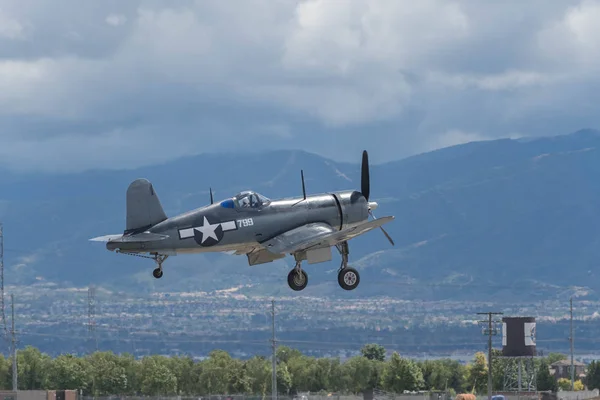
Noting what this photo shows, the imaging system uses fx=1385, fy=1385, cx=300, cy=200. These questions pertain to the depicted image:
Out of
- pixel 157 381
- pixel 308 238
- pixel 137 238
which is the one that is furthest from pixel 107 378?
pixel 137 238

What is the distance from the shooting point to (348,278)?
54.0m

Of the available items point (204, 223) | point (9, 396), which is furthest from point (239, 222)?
point (9, 396)

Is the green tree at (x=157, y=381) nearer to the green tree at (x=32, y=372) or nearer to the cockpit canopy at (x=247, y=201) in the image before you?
the green tree at (x=32, y=372)

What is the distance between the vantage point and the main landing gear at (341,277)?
53253 mm

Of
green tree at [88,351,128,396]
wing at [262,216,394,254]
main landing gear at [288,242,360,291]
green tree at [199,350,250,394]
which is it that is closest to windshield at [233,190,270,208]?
wing at [262,216,394,254]

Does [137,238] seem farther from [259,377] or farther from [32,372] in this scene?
[32,372]

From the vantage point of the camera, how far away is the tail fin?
5178 cm

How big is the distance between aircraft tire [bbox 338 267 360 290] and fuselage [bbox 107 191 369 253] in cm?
223

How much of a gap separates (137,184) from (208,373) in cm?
14530

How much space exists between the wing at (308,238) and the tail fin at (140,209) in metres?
4.51

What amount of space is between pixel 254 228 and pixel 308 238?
2.14 metres

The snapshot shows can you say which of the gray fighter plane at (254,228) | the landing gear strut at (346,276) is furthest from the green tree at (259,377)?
the landing gear strut at (346,276)

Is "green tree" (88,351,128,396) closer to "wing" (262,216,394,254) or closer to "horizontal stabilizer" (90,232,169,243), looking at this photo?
"wing" (262,216,394,254)

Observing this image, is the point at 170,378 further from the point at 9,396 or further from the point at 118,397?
the point at 9,396
